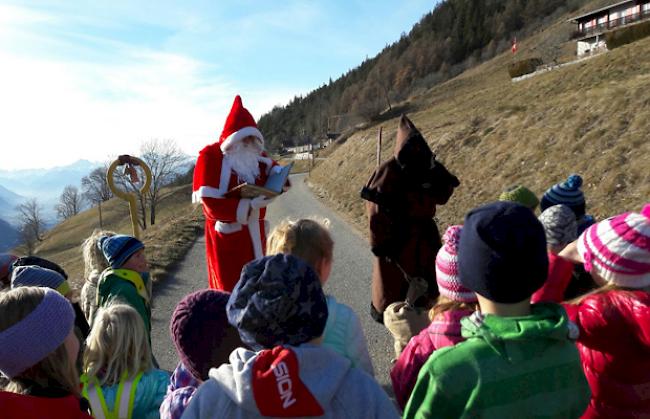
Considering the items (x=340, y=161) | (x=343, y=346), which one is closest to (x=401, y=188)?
(x=343, y=346)

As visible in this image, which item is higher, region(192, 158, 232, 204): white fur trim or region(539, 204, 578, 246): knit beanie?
region(192, 158, 232, 204): white fur trim

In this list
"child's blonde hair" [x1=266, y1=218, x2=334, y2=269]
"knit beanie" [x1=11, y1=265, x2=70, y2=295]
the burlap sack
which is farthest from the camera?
"knit beanie" [x1=11, y1=265, x2=70, y2=295]

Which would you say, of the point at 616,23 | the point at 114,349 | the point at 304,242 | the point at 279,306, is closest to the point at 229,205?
the point at 304,242

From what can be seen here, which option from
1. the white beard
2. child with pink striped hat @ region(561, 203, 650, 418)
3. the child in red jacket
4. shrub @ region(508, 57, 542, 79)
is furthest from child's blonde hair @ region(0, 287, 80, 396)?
shrub @ region(508, 57, 542, 79)

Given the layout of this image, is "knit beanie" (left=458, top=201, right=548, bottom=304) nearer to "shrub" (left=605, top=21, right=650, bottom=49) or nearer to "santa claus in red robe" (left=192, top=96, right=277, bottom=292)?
"santa claus in red robe" (left=192, top=96, right=277, bottom=292)

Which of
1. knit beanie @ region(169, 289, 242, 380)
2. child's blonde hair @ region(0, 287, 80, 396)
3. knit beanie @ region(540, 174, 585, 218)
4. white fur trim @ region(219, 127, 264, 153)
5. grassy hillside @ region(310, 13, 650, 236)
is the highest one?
white fur trim @ region(219, 127, 264, 153)

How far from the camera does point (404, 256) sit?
11.4ft

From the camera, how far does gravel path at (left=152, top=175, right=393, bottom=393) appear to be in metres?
4.50

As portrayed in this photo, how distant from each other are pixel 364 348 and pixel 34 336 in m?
1.32

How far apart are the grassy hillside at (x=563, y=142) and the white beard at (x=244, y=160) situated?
19.6 ft

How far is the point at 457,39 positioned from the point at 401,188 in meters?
93.1

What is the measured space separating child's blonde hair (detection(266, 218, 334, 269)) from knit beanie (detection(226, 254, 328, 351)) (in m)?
0.80

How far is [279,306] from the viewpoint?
1.39 m

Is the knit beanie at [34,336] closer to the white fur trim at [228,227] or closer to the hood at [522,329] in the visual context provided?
the hood at [522,329]
